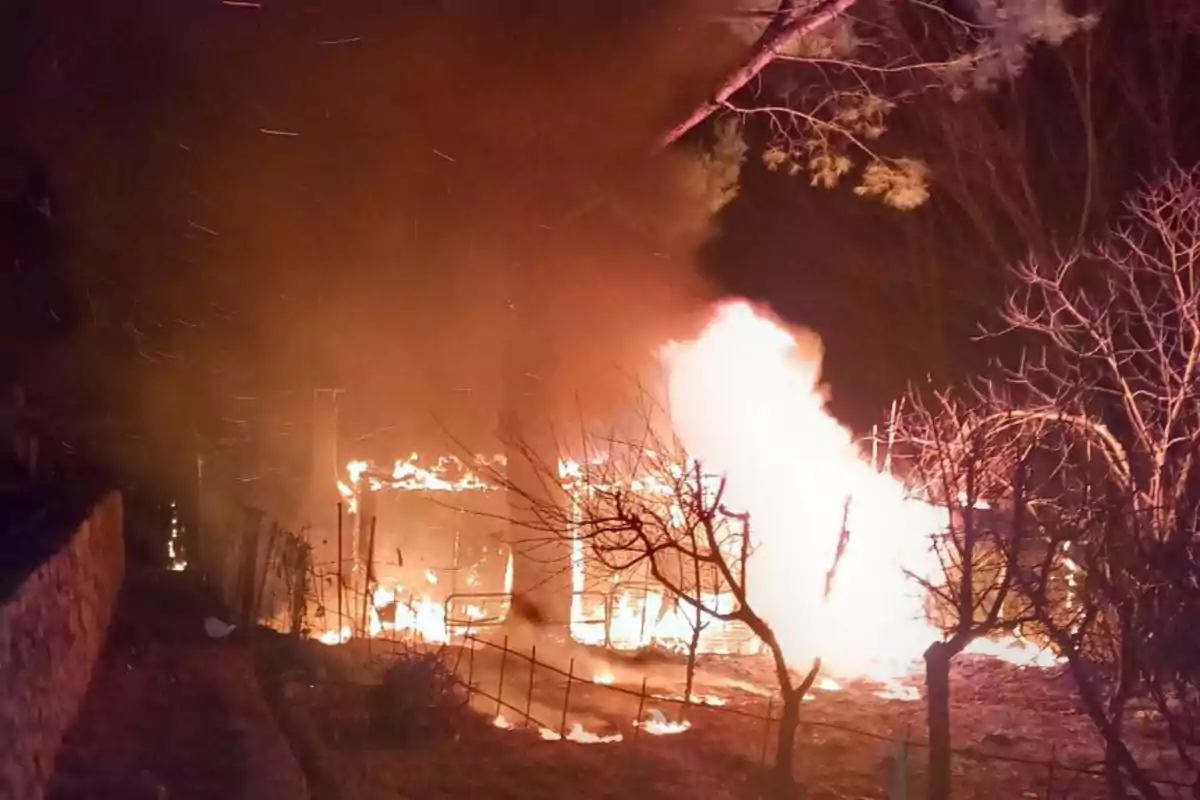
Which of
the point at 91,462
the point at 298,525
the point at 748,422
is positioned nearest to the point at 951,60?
the point at 748,422

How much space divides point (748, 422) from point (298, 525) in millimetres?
6149

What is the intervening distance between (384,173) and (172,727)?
753 cm

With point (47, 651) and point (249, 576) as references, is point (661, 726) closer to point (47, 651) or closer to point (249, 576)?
point (249, 576)

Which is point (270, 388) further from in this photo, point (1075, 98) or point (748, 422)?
point (1075, 98)

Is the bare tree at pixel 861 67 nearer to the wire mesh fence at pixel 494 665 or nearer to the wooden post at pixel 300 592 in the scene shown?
the wire mesh fence at pixel 494 665

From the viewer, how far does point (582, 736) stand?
9.95 meters

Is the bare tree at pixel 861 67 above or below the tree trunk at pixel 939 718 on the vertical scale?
above

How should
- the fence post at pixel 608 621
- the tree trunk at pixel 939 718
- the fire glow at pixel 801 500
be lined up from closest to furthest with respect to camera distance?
1. the tree trunk at pixel 939 718
2. the fence post at pixel 608 621
3. the fire glow at pixel 801 500

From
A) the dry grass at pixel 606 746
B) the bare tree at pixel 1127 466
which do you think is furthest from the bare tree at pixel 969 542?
the dry grass at pixel 606 746

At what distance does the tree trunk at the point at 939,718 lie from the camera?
7.88 meters

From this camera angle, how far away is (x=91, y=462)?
47.3ft

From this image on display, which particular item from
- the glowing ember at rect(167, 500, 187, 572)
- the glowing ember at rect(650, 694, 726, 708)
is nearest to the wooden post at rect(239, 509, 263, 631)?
the glowing ember at rect(167, 500, 187, 572)

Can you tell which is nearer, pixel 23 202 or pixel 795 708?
pixel 795 708

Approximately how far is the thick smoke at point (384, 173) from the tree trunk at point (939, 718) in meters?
6.50
